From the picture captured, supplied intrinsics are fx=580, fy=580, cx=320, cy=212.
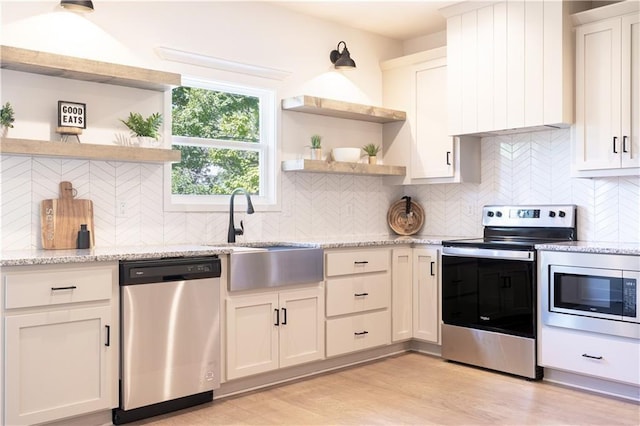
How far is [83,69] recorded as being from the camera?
317 centimetres

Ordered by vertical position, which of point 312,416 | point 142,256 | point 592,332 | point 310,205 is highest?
point 310,205

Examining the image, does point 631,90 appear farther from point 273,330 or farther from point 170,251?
point 170,251

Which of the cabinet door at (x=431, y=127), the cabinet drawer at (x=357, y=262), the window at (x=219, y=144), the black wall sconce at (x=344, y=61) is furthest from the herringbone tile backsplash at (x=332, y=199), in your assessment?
the black wall sconce at (x=344, y=61)

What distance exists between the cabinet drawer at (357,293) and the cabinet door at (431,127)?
1.01m

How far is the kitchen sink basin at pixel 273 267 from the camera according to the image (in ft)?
11.2

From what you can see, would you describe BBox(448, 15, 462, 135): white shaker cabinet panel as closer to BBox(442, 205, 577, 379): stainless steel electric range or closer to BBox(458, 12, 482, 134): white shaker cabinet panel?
BBox(458, 12, 482, 134): white shaker cabinet panel

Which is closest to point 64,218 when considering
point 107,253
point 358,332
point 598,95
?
point 107,253

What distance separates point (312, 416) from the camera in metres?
3.12

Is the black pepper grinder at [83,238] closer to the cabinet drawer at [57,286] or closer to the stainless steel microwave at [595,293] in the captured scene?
the cabinet drawer at [57,286]

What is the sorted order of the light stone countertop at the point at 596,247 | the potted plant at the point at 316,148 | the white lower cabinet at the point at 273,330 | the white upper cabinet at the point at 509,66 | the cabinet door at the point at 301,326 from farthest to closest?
1. the potted plant at the point at 316,148
2. the white upper cabinet at the point at 509,66
3. the cabinet door at the point at 301,326
4. the white lower cabinet at the point at 273,330
5. the light stone countertop at the point at 596,247

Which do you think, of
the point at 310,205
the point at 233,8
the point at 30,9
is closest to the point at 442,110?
the point at 310,205

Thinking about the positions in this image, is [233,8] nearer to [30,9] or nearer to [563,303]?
[30,9]

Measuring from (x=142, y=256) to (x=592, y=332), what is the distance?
2.63 meters

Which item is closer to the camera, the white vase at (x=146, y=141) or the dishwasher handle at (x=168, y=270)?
the dishwasher handle at (x=168, y=270)
